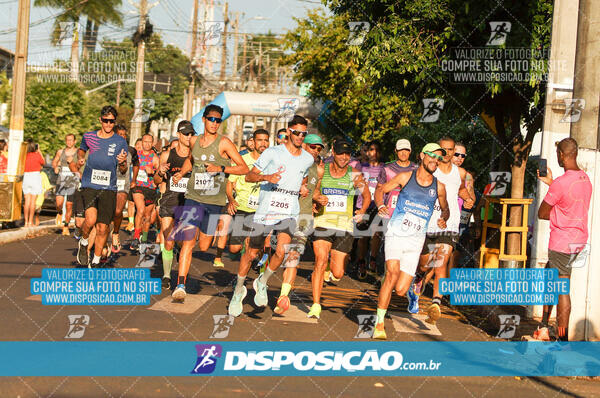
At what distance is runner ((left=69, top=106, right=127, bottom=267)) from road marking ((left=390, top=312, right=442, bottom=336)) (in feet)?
13.0

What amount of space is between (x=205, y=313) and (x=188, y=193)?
1558mm

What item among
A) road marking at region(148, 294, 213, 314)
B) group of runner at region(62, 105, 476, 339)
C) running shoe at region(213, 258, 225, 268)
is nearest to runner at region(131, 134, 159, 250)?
running shoe at region(213, 258, 225, 268)

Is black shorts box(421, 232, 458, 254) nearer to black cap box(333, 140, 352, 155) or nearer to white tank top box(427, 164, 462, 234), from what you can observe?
white tank top box(427, 164, 462, 234)

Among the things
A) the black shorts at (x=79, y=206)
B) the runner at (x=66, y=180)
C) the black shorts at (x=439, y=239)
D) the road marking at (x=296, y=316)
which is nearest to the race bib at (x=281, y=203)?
the road marking at (x=296, y=316)

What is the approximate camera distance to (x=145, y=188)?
1502 cm

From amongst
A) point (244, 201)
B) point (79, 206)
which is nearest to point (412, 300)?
point (244, 201)

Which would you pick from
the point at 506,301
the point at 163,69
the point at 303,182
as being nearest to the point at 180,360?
the point at 303,182

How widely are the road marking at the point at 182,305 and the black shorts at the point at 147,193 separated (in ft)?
15.3

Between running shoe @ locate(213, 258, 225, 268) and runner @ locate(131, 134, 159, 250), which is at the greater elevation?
runner @ locate(131, 134, 159, 250)

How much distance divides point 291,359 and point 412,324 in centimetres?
297

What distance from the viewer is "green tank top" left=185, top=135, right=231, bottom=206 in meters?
10.1

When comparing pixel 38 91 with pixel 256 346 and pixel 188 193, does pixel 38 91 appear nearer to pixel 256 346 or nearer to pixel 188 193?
pixel 188 193

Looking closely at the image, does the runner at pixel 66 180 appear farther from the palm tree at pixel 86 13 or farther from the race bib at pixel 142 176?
the palm tree at pixel 86 13

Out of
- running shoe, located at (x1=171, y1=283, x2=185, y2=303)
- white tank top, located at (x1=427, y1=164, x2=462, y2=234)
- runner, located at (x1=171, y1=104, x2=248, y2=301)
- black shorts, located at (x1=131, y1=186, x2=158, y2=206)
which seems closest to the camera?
running shoe, located at (x1=171, y1=283, x2=185, y2=303)
